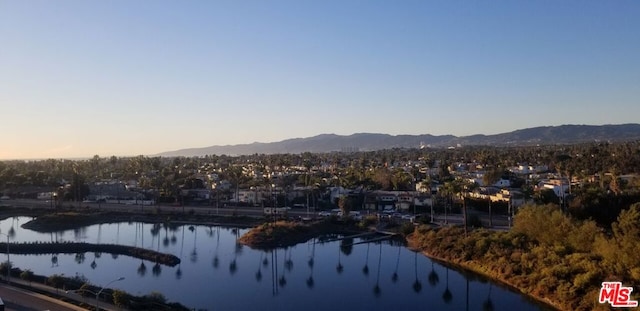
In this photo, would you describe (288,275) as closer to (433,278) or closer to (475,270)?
(433,278)

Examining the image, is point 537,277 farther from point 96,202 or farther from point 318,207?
point 96,202

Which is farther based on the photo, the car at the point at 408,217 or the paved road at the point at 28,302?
the car at the point at 408,217

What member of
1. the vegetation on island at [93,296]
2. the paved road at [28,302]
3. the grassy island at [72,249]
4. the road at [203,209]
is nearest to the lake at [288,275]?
the grassy island at [72,249]

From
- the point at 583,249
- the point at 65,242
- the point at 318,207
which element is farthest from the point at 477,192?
the point at 65,242

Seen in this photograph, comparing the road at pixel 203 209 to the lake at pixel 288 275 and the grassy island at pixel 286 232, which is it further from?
the lake at pixel 288 275

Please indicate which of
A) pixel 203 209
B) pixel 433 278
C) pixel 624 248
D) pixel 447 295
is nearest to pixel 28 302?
pixel 447 295

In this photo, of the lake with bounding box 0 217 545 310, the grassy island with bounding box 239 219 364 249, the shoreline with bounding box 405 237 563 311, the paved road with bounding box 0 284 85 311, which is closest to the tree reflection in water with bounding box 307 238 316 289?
the lake with bounding box 0 217 545 310

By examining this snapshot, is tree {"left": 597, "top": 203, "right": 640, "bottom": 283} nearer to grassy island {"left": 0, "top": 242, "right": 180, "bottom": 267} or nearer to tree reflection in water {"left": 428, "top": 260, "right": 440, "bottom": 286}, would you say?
tree reflection in water {"left": 428, "top": 260, "right": 440, "bottom": 286}
